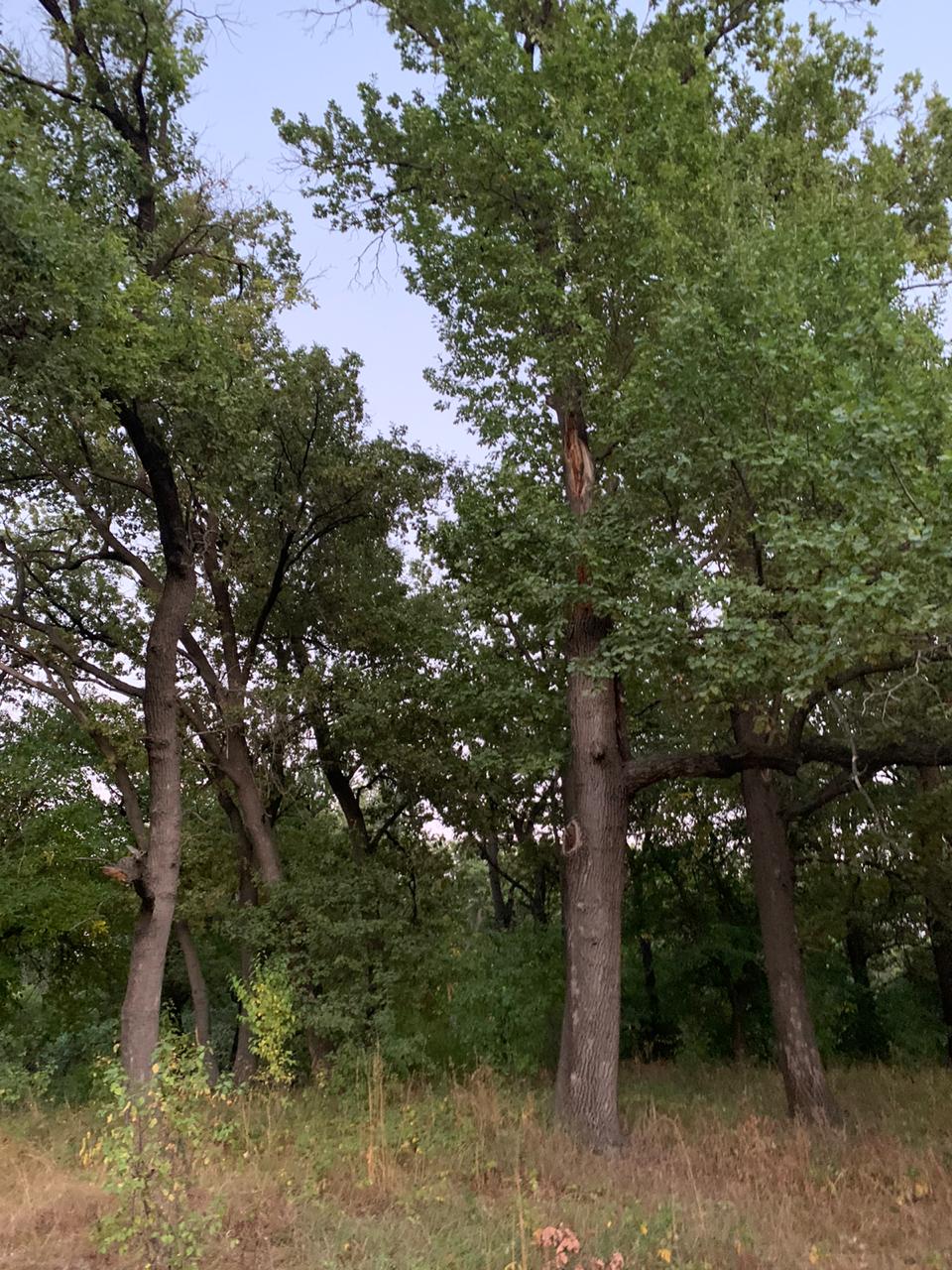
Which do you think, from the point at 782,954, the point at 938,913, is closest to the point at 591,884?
the point at 782,954

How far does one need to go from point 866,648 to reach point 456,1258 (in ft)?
16.4

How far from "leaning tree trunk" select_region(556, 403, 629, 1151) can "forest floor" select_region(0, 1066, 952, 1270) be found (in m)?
0.50

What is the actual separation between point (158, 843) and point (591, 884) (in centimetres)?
500

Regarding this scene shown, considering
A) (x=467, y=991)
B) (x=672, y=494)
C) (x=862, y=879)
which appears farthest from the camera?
(x=862, y=879)

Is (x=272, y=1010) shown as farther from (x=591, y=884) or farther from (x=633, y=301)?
(x=633, y=301)

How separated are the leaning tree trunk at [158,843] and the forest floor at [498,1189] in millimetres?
992

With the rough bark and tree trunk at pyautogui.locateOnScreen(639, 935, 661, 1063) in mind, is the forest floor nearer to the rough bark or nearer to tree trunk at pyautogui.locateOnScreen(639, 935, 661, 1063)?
the rough bark

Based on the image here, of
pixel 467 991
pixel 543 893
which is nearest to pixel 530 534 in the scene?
pixel 467 991

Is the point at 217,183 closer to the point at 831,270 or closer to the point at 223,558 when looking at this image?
the point at 223,558

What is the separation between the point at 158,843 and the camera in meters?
9.75

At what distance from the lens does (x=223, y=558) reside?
14.6 meters

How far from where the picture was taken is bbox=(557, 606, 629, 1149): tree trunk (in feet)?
27.7

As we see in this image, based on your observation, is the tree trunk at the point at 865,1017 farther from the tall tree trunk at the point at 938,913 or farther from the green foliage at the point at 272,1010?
the green foliage at the point at 272,1010

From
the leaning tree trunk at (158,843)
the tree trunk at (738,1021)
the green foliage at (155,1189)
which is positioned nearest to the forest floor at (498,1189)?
the green foliage at (155,1189)
